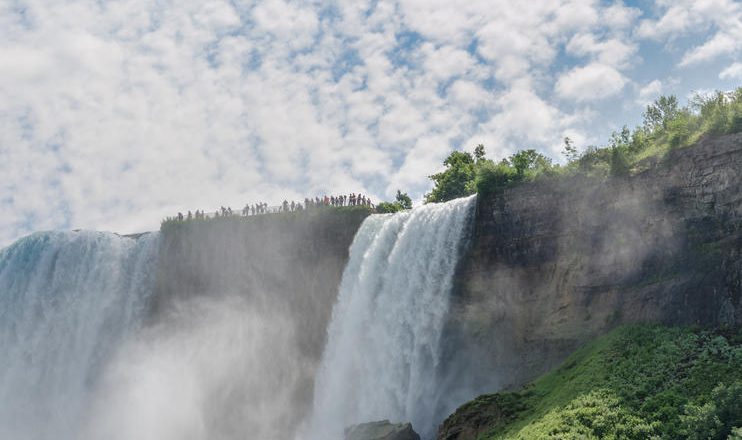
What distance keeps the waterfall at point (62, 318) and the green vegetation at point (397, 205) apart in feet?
56.1

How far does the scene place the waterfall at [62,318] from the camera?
149 ft

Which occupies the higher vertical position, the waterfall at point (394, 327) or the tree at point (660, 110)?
the tree at point (660, 110)

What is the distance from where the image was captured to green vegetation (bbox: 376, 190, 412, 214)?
51.2m

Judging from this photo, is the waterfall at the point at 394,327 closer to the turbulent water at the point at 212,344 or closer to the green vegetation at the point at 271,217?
the turbulent water at the point at 212,344

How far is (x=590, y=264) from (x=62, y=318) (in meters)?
38.3

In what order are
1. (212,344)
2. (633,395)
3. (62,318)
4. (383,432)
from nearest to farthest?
1. (633,395)
2. (383,432)
3. (212,344)
4. (62,318)

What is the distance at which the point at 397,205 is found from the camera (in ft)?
178

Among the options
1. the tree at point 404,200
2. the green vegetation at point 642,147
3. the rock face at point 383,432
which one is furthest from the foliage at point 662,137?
the tree at point 404,200

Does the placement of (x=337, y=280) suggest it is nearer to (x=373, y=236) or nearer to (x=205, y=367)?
(x=373, y=236)

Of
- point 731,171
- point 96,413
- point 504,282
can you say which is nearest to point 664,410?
point 731,171

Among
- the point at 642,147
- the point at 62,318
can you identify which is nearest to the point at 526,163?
the point at 642,147

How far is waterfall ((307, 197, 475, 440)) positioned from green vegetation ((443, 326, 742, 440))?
20.8 feet

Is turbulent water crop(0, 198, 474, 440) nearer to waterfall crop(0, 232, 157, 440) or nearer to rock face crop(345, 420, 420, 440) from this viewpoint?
waterfall crop(0, 232, 157, 440)

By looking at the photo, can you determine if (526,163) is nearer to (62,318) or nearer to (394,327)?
(394,327)
